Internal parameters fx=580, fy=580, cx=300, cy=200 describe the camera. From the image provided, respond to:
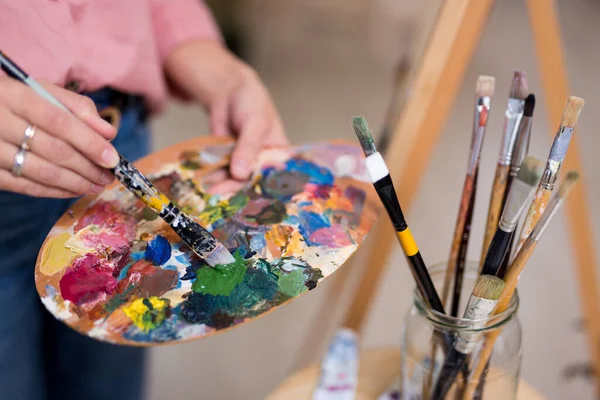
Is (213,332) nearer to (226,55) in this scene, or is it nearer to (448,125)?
(226,55)

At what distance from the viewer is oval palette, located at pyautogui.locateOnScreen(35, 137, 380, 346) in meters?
0.43

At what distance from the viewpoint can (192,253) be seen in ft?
1.59

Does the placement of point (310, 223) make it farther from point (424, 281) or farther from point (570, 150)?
point (570, 150)

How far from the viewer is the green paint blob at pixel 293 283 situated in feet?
1.48

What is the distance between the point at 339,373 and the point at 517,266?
0.28 metres

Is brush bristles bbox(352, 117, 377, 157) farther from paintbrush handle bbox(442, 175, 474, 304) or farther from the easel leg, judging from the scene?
the easel leg

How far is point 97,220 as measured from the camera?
1.72 feet

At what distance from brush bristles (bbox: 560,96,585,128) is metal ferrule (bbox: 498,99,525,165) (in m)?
0.07

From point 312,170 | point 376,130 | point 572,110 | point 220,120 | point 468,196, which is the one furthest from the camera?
point 376,130

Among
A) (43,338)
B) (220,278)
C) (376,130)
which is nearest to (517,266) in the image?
(220,278)

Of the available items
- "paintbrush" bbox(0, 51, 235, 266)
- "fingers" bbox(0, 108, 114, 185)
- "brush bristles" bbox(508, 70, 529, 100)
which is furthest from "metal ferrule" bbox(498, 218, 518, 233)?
"fingers" bbox(0, 108, 114, 185)

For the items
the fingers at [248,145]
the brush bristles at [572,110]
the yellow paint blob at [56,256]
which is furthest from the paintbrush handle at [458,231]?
the yellow paint blob at [56,256]

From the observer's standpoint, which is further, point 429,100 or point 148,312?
point 429,100

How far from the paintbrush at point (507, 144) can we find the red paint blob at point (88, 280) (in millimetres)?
321
